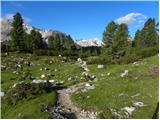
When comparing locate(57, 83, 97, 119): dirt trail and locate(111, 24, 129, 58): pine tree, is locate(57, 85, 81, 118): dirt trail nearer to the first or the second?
locate(57, 83, 97, 119): dirt trail

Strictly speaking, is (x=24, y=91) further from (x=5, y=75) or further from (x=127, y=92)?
(x=5, y=75)

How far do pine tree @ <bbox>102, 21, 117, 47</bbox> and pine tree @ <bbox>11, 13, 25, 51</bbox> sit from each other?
22054 mm

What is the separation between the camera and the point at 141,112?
20.3m

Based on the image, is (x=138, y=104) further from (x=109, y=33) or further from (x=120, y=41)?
(x=109, y=33)

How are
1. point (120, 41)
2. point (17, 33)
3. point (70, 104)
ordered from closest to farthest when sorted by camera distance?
point (70, 104), point (120, 41), point (17, 33)

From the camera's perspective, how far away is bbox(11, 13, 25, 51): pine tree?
245ft

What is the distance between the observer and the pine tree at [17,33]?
74.6 metres

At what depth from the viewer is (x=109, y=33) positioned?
65.8 meters

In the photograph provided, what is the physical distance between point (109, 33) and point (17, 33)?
2406 cm

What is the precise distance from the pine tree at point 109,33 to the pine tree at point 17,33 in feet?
72.4

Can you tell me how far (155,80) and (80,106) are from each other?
Answer: 30.4 ft

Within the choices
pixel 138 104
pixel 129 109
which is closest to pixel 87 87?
pixel 138 104

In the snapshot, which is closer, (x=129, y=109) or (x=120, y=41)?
(x=129, y=109)

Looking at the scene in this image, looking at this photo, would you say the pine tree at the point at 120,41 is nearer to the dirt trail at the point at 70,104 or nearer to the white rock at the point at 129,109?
the dirt trail at the point at 70,104
